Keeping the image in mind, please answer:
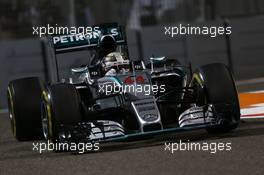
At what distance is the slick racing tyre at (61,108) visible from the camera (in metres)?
9.61

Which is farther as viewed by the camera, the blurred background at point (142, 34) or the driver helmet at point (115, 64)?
the blurred background at point (142, 34)

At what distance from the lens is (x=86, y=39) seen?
39.3ft

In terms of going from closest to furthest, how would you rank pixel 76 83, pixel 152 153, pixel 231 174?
pixel 231 174, pixel 152 153, pixel 76 83

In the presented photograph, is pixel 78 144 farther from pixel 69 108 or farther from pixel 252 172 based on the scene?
pixel 252 172

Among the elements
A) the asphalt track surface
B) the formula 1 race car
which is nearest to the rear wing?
the formula 1 race car

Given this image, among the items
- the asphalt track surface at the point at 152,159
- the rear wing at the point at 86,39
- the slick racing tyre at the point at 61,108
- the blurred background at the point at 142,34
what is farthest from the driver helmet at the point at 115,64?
the blurred background at the point at 142,34

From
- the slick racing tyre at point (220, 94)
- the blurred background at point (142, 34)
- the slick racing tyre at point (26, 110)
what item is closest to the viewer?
the slick racing tyre at point (220, 94)

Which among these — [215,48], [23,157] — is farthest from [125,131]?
[215,48]

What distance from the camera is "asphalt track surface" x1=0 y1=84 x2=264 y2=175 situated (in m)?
7.77

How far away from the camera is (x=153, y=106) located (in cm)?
959

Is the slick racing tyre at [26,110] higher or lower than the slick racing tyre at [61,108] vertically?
lower

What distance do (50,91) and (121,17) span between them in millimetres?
13489

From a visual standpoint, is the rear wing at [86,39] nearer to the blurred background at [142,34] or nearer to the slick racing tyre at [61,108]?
the slick racing tyre at [61,108]

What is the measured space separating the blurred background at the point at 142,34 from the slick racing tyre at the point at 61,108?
8.76 metres
